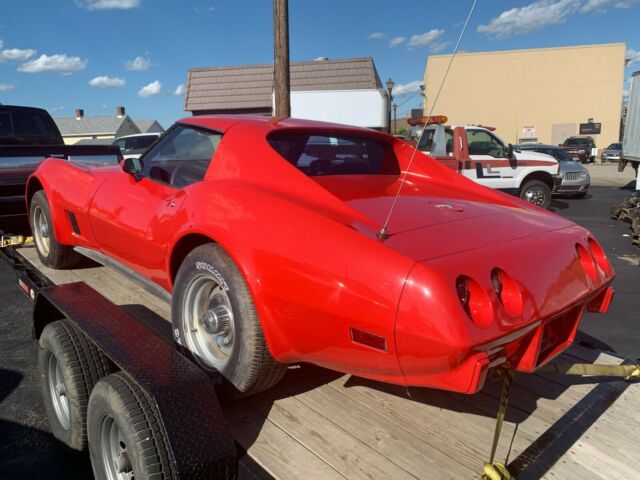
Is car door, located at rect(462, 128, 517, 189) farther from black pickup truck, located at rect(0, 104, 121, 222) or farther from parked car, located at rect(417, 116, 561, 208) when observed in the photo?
black pickup truck, located at rect(0, 104, 121, 222)

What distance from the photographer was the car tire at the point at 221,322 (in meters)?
1.92

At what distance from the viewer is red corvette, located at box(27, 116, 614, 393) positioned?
1.51 metres

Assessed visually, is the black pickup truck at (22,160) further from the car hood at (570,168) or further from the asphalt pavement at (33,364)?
the car hood at (570,168)

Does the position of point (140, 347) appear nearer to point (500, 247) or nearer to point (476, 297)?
point (476, 297)

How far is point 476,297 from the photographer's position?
153cm

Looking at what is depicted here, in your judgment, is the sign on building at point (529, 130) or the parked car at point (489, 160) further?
the sign on building at point (529, 130)

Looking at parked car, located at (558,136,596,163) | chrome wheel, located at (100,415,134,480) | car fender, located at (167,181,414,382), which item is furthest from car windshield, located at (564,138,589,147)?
chrome wheel, located at (100,415,134,480)

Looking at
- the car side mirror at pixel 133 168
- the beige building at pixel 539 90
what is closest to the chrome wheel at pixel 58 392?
the car side mirror at pixel 133 168

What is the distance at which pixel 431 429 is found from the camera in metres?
1.83

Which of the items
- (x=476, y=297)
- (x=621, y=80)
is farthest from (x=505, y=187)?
(x=621, y=80)

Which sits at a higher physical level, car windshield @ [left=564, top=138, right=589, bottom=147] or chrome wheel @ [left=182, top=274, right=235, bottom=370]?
car windshield @ [left=564, top=138, right=589, bottom=147]

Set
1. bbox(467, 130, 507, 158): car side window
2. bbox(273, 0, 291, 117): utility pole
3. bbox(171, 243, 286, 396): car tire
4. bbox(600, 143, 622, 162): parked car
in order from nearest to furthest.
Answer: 1. bbox(171, 243, 286, 396): car tire
2. bbox(273, 0, 291, 117): utility pole
3. bbox(467, 130, 507, 158): car side window
4. bbox(600, 143, 622, 162): parked car

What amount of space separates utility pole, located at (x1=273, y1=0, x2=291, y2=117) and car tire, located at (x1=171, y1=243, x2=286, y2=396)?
678cm

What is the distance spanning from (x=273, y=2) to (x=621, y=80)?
36911 mm
